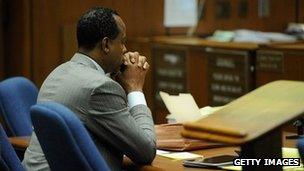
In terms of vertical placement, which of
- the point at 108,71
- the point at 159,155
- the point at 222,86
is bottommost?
the point at 222,86

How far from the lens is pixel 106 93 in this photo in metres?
2.63

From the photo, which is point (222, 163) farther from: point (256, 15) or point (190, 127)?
point (256, 15)

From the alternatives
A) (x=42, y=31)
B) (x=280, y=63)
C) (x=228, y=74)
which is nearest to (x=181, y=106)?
(x=280, y=63)

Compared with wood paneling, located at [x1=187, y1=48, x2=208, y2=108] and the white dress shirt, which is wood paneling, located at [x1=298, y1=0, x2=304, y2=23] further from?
the white dress shirt

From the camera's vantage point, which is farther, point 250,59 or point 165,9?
point 165,9

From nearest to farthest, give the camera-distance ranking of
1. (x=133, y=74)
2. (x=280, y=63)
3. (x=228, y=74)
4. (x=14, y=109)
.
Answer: (x=133, y=74) → (x=14, y=109) → (x=280, y=63) → (x=228, y=74)

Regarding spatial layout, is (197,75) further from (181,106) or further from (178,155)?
(178,155)

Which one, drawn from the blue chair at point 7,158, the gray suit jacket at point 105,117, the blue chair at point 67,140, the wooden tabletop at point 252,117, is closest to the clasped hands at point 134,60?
the gray suit jacket at point 105,117

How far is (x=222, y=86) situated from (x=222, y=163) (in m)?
3.14

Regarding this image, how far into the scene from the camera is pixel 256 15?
7.03 m

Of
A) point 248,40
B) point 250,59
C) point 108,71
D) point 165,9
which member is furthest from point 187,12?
point 108,71

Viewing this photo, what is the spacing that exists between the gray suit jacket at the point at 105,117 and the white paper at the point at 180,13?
→ 3.80 meters

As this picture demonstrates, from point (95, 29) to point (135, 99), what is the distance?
12.6 inches

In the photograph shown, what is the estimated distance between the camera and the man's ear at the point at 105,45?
2.87 m
